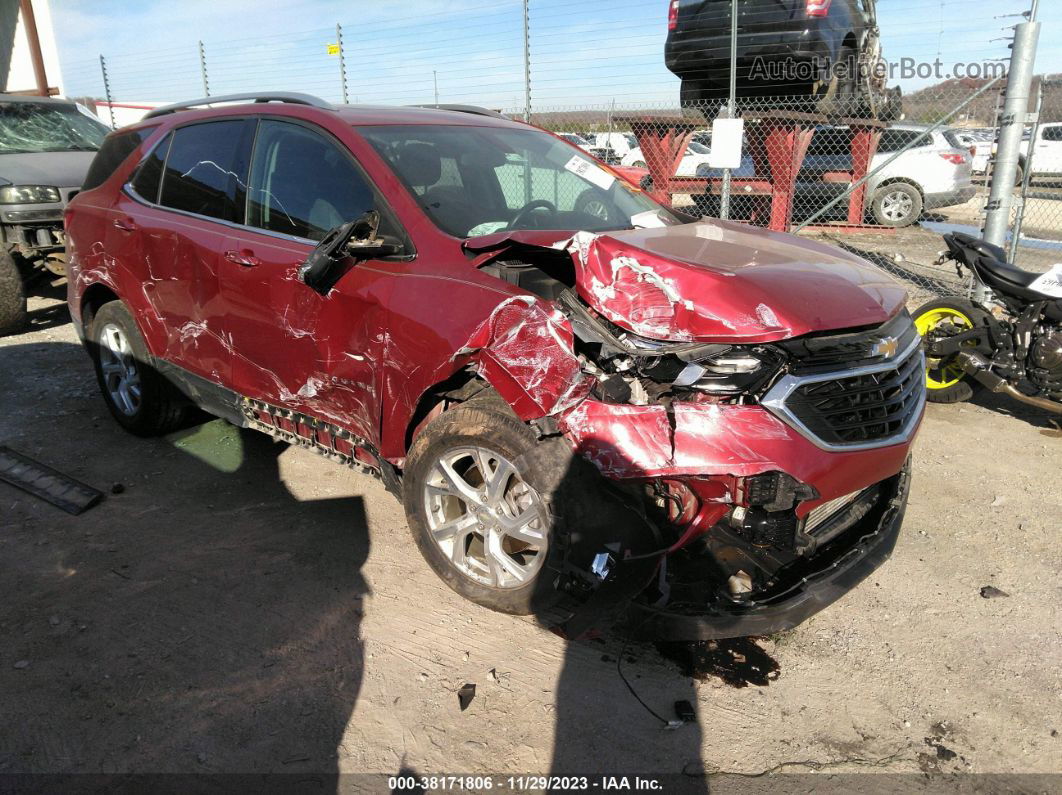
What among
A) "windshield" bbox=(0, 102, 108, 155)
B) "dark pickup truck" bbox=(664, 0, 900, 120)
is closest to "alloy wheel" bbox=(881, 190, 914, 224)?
"dark pickup truck" bbox=(664, 0, 900, 120)

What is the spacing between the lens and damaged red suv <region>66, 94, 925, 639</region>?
8.01ft

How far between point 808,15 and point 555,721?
25.2 ft

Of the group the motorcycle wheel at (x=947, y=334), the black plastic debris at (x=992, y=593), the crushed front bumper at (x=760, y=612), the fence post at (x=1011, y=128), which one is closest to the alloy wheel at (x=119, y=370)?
the crushed front bumper at (x=760, y=612)

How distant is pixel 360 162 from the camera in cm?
325

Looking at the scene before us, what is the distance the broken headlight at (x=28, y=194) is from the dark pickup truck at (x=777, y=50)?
646 cm

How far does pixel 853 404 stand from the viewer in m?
2.55

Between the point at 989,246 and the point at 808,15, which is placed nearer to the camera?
the point at 989,246

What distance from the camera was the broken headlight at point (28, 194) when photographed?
7.21 metres

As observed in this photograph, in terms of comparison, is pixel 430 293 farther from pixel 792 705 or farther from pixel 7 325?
pixel 7 325

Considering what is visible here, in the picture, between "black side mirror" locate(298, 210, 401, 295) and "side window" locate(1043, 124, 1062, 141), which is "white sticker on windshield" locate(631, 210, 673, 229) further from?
"side window" locate(1043, 124, 1062, 141)

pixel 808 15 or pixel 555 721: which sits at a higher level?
pixel 808 15

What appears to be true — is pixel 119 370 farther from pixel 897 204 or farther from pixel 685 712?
pixel 897 204

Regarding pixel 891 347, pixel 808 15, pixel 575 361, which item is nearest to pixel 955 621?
pixel 891 347

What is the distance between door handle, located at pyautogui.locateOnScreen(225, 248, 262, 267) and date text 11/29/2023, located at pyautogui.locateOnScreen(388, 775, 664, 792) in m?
2.28
